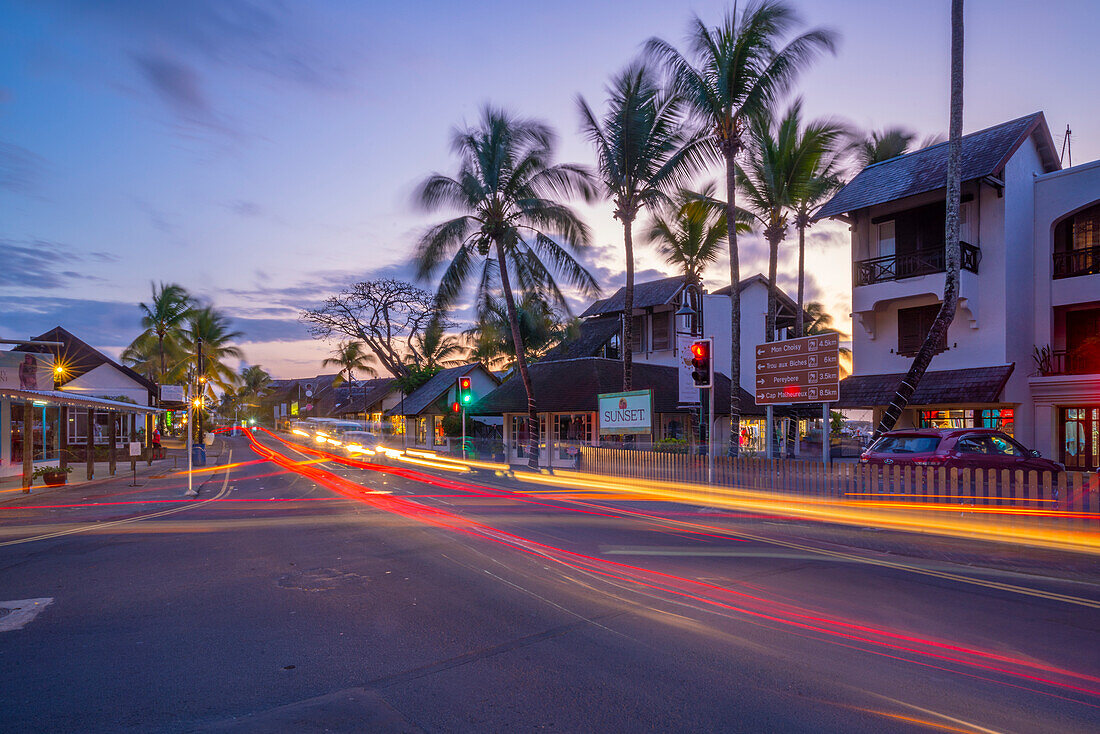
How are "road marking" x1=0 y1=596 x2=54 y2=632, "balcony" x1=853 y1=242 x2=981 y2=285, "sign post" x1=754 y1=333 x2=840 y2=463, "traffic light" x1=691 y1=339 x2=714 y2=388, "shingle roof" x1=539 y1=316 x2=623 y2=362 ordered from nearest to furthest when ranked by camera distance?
"road marking" x1=0 y1=596 x2=54 y2=632
"sign post" x1=754 y1=333 x2=840 y2=463
"traffic light" x1=691 y1=339 x2=714 y2=388
"balcony" x1=853 y1=242 x2=981 y2=285
"shingle roof" x1=539 y1=316 x2=623 y2=362

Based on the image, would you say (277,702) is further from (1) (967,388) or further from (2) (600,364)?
(2) (600,364)

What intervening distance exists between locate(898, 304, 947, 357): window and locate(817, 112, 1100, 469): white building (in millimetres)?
35

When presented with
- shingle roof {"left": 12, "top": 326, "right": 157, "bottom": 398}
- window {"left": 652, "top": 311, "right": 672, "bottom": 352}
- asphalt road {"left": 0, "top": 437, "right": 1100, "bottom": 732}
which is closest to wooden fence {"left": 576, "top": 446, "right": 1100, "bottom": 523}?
asphalt road {"left": 0, "top": 437, "right": 1100, "bottom": 732}

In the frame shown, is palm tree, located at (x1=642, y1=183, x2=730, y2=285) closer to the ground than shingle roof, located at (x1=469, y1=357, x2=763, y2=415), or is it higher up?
higher up

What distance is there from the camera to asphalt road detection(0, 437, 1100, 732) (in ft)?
15.2

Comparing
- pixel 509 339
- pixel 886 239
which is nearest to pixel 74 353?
pixel 509 339

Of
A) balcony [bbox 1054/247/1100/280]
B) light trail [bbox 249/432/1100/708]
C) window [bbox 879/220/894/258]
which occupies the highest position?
window [bbox 879/220/894/258]

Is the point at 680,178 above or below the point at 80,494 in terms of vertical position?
above

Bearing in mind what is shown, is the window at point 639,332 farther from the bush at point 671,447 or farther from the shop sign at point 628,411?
the bush at point 671,447

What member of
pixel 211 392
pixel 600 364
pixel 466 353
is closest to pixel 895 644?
pixel 600 364

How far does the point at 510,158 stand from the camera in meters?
24.7

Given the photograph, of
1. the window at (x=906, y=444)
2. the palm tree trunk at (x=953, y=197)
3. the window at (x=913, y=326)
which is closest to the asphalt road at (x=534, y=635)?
the window at (x=906, y=444)

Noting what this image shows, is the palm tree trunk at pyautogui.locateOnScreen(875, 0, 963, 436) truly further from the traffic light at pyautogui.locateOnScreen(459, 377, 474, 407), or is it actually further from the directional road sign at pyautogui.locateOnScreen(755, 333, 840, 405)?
the traffic light at pyautogui.locateOnScreen(459, 377, 474, 407)

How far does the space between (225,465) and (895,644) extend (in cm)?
3399
